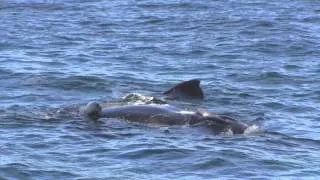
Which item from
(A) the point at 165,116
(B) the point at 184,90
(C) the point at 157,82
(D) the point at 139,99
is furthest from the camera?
(C) the point at 157,82

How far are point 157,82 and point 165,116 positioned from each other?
175 inches

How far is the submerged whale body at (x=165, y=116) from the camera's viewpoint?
1376 centimetres

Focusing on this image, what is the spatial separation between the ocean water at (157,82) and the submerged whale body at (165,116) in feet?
0.73

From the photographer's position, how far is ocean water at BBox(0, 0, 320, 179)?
39.7 feet

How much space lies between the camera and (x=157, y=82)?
736 inches

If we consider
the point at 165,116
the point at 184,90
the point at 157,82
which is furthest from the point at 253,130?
the point at 157,82

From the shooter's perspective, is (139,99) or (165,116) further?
(139,99)

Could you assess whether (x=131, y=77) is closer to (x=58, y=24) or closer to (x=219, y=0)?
(x=58, y=24)

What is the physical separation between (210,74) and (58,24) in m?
8.92

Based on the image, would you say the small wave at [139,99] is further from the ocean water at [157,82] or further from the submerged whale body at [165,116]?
the submerged whale body at [165,116]

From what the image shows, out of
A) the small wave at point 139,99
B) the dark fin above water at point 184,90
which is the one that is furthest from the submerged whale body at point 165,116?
the dark fin above water at point 184,90

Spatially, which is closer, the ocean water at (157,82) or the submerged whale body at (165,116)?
the ocean water at (157,82)

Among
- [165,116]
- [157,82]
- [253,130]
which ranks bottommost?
A: [157,82]

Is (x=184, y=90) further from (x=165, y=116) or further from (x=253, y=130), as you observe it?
(x=253, y=130)
